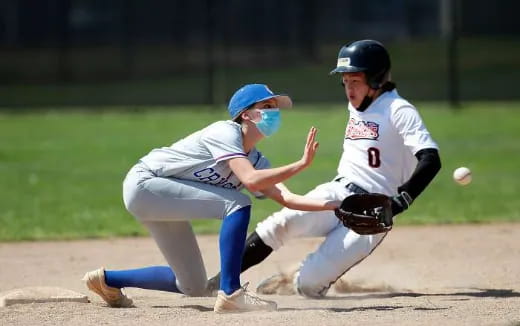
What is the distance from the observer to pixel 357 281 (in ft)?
22.5

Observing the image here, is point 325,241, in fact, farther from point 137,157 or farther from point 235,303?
point 137,157

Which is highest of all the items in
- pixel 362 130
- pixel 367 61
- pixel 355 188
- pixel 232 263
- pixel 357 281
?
pixel 367 61

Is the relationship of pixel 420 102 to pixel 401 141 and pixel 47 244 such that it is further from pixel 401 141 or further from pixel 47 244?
pixel 401 141

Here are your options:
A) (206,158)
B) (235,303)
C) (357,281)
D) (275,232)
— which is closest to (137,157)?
(357,281)

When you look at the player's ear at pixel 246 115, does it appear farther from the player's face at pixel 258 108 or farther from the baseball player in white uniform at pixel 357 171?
the baseball player in white uniform at pixel 357 171

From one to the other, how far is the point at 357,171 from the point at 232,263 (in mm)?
1205

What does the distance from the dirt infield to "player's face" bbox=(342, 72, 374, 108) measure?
3.84 feet

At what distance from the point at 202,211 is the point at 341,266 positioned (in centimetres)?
108

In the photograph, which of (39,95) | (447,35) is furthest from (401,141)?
(39,95)

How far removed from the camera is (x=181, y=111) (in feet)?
68.8

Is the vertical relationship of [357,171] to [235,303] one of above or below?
above

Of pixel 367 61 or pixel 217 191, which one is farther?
pixel 367 61

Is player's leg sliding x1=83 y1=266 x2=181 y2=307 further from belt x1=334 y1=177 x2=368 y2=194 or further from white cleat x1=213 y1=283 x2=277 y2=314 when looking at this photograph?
belt x1=334 y1=177 x2=368 y2=194

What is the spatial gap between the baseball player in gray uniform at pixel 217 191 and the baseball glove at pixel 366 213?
7 cm
